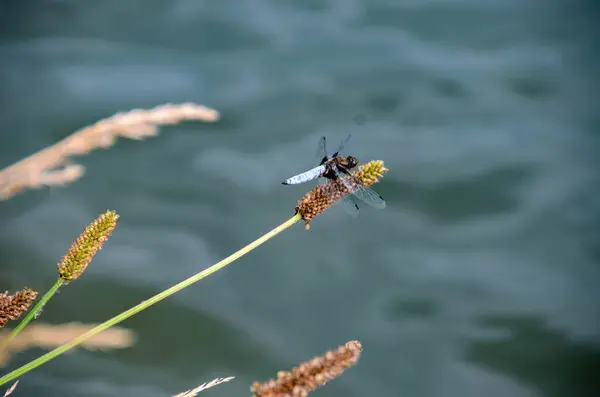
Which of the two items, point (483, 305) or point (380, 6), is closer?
point (483, 305)

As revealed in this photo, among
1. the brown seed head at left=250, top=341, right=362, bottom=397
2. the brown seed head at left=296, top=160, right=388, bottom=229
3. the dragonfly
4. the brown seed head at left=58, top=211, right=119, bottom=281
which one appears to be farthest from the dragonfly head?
the brown seed head at left=250, top=341, right=362, bottom=397

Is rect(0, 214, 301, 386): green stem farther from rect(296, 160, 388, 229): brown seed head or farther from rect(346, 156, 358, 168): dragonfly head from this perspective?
rect(346, 156, 358, 168): dragonfly head

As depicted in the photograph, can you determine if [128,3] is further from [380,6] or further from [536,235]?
[536,235]

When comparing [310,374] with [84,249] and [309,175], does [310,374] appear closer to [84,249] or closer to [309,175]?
[84,249]

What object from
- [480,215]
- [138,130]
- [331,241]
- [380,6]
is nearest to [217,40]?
[380,6]

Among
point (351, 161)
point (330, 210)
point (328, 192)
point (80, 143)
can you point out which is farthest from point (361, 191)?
point (330, 210)

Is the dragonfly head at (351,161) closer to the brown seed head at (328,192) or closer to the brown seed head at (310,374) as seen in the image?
the brown seed head at (328,192)

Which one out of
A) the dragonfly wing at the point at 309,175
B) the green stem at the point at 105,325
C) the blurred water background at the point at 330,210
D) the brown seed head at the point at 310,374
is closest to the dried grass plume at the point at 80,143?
the dragonfly wing at the point at 309,175
